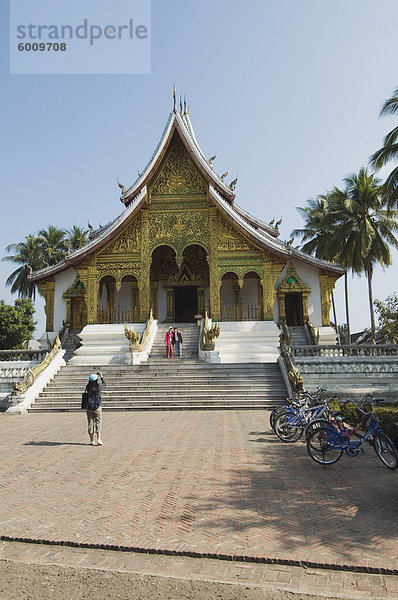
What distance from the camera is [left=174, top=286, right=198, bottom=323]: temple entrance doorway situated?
2420 cm

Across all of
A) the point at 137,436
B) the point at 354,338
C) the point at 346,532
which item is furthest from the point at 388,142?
the point at 354,338

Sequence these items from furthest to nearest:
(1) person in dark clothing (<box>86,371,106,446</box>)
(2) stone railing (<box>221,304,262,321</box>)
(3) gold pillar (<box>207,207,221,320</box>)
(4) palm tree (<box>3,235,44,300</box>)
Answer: (4) palm tree (<box>3,235,44,300</box>) → (2) stone railing (<box>221,304,262,321</box>) → (3) gold pillar (<box>207,207,221,320</box>) → (1) person in dark clothing (<box>86,371,106,446</box>)

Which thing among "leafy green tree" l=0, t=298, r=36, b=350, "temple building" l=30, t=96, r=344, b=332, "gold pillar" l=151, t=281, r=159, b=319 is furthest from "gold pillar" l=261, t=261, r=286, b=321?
"leafy green tree" l=0, t=298, r=36, b=350

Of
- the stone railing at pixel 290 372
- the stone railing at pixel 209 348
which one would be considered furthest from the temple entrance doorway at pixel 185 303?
the stone railing at pixel 290 372

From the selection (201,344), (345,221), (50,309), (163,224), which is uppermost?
(345,221)

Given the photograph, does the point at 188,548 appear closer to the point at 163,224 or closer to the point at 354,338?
the point at 163,224

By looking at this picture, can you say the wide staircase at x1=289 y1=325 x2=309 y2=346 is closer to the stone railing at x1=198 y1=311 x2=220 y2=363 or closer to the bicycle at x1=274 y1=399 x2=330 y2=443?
the stone railing at x1=198 y1=311 x2=220 y2=363

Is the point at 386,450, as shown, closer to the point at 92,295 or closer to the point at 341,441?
the point at 341,441

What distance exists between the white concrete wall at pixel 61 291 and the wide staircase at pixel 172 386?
24.0ft

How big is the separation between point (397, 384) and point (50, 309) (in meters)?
18.1

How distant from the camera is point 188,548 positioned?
3.43 meters

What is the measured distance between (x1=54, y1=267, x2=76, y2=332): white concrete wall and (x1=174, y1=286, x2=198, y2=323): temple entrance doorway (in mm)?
6143

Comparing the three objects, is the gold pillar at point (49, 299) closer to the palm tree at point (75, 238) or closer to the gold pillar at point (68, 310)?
the gold pillar at point (68, 310)

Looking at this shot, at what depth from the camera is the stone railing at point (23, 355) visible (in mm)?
16125
